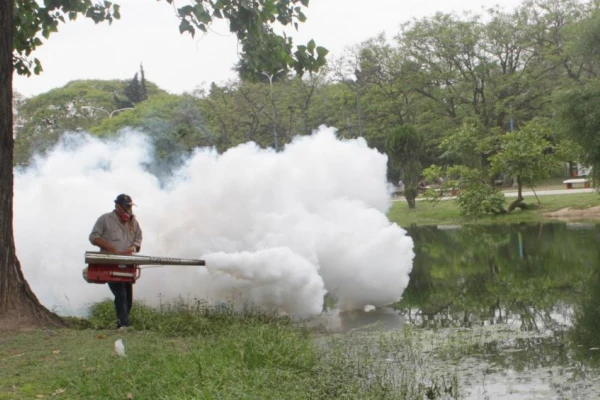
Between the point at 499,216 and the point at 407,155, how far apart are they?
9.15m

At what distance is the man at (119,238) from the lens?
36.8 ft

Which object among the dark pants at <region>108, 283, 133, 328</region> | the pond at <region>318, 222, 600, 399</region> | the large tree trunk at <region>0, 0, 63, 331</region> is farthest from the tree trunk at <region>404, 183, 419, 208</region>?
the large tree trunk at <region>0, 0, 63, 331</region>

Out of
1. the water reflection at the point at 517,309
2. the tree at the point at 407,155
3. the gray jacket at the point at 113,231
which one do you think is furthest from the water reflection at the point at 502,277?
the tree at the point at 407,155

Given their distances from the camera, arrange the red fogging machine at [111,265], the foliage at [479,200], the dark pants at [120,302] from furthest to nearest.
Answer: the foliage at [479,200], the dark pants at [120,302], the red fogging machine at [111,265]

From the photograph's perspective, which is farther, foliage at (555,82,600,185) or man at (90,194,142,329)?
foliage at (555,82,600,185)

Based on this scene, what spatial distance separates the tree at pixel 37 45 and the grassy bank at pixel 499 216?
23.5 metres

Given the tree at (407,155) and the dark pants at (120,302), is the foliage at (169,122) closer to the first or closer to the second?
the tree at (407,155)

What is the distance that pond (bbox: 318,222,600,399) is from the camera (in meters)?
8.76

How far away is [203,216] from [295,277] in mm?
2007

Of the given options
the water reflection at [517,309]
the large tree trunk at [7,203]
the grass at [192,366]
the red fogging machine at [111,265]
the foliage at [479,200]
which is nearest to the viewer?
the grass at [192,366]

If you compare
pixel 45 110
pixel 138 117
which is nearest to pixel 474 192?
pixel 138 117

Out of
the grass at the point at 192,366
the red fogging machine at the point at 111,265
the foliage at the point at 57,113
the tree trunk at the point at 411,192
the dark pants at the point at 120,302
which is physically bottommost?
the grass at the point at 192,366

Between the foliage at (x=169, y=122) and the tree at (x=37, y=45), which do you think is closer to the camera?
the tree at (x=37, y=45)

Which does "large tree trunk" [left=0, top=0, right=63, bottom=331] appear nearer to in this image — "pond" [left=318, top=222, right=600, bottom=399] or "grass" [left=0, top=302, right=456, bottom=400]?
"grass" [left=0, top=302, right=456, bottom=400]
